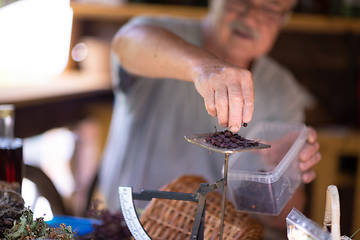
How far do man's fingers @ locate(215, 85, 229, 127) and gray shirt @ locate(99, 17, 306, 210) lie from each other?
768mm

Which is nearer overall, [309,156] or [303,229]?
[303,229]

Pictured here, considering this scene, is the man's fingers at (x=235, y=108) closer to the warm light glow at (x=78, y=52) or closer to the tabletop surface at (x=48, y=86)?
the tabletop surface at (x=48, y=86)

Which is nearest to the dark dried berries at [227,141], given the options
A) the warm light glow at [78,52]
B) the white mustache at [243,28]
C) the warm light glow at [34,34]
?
the white mustache at [243,28]

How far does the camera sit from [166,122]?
146 cm

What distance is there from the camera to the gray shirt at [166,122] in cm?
141

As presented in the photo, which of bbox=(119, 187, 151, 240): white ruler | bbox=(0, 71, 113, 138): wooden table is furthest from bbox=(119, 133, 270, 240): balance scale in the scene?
bbox=(0, 71, 113, 138): wooden table

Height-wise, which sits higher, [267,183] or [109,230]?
[267,183]

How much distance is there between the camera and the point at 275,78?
1.55 m

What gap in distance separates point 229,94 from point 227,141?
81mm

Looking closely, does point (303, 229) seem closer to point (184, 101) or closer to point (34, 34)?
point (184, 101)

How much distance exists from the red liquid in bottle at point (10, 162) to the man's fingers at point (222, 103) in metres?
0.46

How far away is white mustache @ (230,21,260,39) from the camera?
1265mm

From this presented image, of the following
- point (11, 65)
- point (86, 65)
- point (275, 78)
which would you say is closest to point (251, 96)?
point (275, 78)

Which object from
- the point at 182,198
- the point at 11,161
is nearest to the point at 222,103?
the point at 182,198
